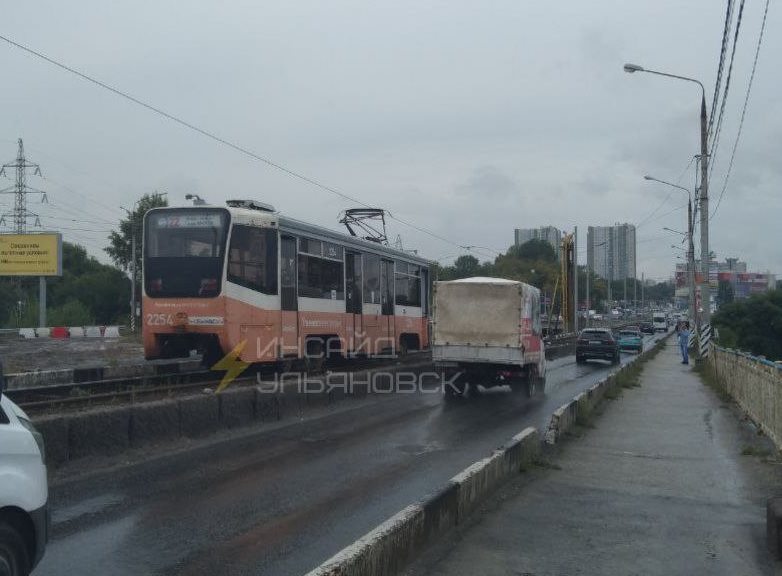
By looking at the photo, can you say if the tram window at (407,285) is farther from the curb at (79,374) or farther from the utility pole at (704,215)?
the utility pole at (704,215)

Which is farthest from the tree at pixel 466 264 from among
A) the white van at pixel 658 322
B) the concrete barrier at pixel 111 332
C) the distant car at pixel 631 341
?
the concrete barrier at pixel 111 332

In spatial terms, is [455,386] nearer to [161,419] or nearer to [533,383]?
[533,383]

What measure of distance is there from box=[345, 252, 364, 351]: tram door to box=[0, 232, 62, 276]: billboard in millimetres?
35634

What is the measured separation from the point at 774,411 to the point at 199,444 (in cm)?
837

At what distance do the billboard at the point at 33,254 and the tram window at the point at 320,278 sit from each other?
36504 mm

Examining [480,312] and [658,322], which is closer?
[480,312]

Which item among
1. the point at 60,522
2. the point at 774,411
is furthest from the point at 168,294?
the point at 774,411

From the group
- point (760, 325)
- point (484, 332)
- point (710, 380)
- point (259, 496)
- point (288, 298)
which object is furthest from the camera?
point (760, 325)

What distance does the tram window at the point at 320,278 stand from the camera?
17.1 m

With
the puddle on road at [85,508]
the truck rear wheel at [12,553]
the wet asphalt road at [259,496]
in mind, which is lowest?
the wet asphalt road at [259,496]

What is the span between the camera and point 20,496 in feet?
14.6

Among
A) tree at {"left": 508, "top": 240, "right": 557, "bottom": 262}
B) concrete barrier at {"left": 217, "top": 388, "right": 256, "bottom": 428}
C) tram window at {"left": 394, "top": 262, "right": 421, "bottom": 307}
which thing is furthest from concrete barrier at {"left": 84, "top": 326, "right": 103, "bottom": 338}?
tree at {"left": 508, "top": 240, "right": 557, "bottom": 262}

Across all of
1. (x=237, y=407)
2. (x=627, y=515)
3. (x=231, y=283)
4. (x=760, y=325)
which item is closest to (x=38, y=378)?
(x=231, y=283)

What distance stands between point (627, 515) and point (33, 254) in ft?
161
